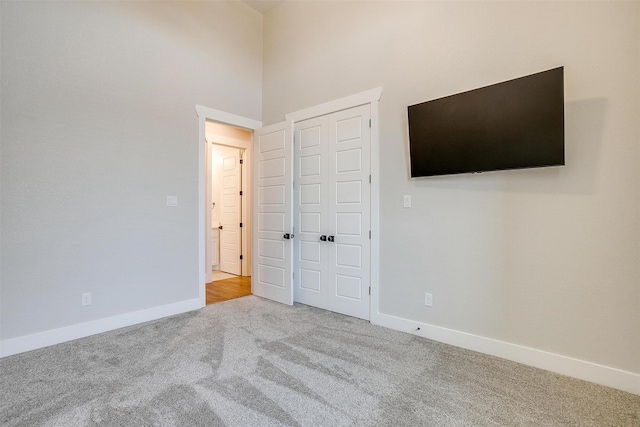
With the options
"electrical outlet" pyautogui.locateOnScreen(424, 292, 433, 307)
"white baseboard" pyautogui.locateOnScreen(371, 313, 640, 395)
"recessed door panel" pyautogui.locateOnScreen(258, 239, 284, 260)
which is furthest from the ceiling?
"white baseboard" pyautogui.locateOnScreen(371, 313, 640, 395)

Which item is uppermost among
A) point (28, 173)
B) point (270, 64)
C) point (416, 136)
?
A: point (270, 64)

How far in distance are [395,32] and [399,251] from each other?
2265 mm

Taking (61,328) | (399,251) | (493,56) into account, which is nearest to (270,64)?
(493,56)

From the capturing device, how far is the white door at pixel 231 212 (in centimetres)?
562

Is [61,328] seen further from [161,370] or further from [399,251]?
[399,251]

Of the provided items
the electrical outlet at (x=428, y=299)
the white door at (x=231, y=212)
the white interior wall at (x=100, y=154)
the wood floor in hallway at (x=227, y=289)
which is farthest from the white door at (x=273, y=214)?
the electrical outlet at (x=428, y=299)

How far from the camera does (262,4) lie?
13.7ft

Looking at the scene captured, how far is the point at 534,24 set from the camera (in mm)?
2281

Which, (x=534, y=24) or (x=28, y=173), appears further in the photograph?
(x=28, y=173)

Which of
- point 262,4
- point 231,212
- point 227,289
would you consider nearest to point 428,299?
point 227,289

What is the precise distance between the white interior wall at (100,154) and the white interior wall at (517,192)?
6.59 ft

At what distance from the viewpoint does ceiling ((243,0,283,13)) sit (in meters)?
4.12

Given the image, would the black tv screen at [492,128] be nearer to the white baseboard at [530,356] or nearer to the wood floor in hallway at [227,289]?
the white baseboard at [530,356]

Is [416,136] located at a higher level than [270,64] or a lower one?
lower
